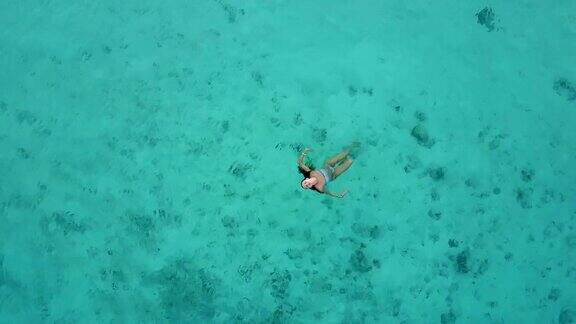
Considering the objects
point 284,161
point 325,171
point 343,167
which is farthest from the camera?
point 284,161

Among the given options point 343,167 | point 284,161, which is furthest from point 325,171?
point 284,161

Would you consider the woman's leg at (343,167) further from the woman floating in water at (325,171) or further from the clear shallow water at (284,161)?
the clear shallow water at (284,161)

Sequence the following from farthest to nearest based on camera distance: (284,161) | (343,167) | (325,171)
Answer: (284,161) < (343,167) < (325,171)

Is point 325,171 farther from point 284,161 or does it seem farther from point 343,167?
point 284,161

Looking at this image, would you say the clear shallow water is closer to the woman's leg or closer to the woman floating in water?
the woman floating in water

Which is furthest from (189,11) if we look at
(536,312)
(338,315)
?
(536,312)

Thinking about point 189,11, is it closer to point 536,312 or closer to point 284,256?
point 284,256

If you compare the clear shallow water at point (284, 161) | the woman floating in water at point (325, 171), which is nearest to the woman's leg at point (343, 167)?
the woman floating in water at point (325, 171)
